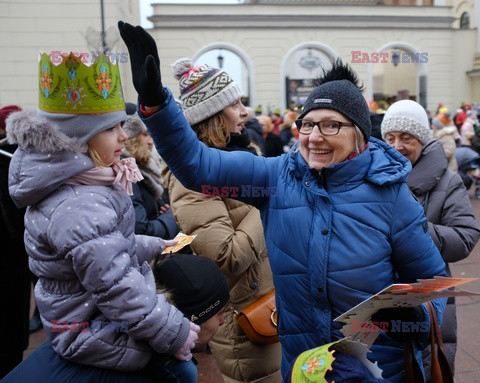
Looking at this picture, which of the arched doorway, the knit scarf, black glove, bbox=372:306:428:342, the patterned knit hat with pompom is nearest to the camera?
black glove, bbox=372:306:428:342

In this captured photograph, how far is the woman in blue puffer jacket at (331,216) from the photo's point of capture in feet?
5.37

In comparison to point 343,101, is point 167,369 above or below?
below

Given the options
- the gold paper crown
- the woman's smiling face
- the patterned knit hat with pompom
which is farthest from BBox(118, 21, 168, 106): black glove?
the patterned knit hat with pompom

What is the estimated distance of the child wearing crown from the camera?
4.99ft

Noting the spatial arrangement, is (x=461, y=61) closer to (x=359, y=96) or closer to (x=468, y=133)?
(x=468, y=133)

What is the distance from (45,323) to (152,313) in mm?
373

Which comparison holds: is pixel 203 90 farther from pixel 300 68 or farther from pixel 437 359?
pixel 300 68

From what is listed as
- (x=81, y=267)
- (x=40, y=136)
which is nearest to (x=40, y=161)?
(x=40, y=136)

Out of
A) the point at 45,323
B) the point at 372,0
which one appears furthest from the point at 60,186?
the point at 372,0

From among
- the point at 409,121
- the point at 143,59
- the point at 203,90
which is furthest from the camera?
the point at 409,121

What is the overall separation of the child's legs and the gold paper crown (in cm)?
87

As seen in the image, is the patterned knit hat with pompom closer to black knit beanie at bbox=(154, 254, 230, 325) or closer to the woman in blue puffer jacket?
the woman in blue puffer jacket

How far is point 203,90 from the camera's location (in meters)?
2.45

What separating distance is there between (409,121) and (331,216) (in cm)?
125
